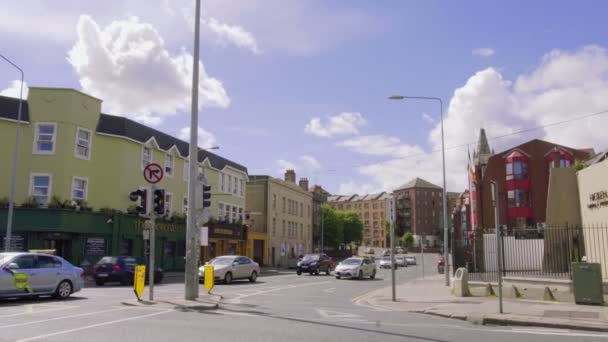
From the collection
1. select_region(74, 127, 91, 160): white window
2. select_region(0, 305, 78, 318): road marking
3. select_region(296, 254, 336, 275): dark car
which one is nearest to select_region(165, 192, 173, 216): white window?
select_region(74, 127, 91, 160): white window

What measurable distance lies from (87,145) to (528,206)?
48.8m

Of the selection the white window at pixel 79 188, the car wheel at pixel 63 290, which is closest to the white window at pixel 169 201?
the white window at pixel 79 188

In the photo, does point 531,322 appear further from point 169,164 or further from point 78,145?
point 169,164

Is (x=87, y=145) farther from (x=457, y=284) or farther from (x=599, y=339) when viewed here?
(x=599, y=339)

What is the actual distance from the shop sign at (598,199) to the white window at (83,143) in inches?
1087

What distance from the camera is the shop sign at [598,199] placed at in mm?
19866

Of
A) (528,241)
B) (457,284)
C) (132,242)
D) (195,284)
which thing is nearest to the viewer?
(195,284)

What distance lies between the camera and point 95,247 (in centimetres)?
3306

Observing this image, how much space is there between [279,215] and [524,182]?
28.6 meters

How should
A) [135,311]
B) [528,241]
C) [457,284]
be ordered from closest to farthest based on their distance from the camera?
[135,311] → [457,284] → [528,241]

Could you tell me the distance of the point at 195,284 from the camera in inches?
631

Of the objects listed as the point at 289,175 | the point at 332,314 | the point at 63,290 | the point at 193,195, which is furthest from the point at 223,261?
the point at 289,175

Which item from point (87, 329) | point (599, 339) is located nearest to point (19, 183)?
point (87, 329)

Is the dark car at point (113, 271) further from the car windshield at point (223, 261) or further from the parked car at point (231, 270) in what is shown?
the car windshield at point (223, 261)
